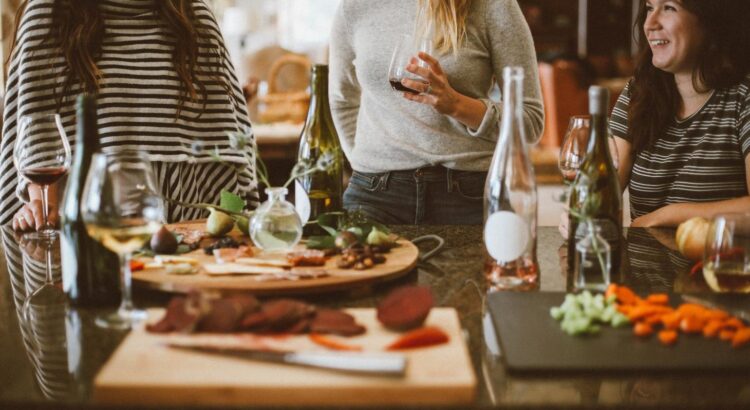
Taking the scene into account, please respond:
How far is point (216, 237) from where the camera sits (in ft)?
4.82

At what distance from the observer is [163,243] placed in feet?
4.21

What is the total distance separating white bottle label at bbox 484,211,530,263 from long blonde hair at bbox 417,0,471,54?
868 mm

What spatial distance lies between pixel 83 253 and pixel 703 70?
151 centimetres

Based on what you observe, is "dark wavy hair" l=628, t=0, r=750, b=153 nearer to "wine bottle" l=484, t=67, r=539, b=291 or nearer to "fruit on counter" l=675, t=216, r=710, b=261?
"fruit on counter" l=675, t=216, r=710, b=261

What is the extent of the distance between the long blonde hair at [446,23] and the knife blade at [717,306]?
1.00 meters

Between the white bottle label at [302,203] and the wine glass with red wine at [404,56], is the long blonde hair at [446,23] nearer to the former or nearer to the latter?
the wine glass with red wine at [404,56]

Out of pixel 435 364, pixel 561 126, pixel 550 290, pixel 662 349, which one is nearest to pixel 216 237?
pixel 550 290

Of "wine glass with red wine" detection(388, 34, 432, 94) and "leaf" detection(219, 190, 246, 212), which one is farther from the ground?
"wine glass with red wine" detection(388, 34, 432, 94)

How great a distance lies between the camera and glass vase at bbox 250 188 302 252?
1271 millimetres

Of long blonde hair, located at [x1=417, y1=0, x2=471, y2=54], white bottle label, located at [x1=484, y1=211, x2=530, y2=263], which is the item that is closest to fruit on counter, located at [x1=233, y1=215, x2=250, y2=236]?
white bottle label, located at [x1=484, y1=211, x2=530, y2=263]

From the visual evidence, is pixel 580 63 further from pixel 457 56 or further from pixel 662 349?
pixel 662 349

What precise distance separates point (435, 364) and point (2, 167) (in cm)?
143

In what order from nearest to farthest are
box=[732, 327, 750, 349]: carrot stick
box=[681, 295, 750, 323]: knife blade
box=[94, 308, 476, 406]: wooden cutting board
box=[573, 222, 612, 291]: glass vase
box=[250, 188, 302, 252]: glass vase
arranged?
box=[94, 308, 476, 406]: wooden cutting board → box=[732, 327, 750, 349]: carrot stick → box=[681, 295, 750, 323]: knife blade → box=[573, 222, 612, 291]: glass vase → box=[250, 188, 302, 252]: glass vase

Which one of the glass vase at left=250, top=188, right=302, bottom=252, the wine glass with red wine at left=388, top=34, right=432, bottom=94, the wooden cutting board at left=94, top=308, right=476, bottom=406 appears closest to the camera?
the wooden cutting board at left=94, top=308, right=476, bottom=406
